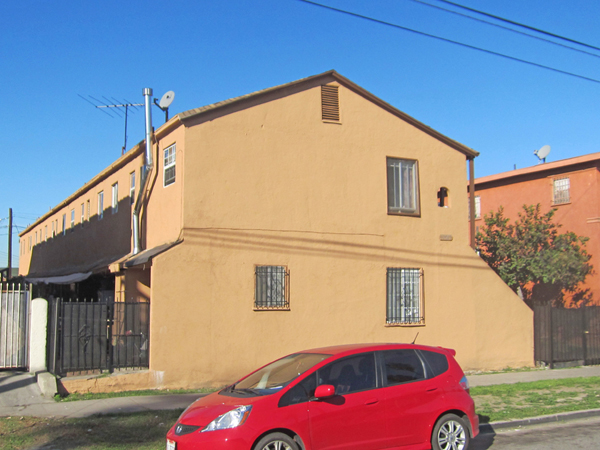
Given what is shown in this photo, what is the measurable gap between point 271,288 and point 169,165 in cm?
390

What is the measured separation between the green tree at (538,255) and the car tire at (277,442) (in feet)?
56.9

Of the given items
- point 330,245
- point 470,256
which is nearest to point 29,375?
point 330,245

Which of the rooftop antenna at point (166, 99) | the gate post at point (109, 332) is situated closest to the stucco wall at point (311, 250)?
the gate post at point (109, 332)

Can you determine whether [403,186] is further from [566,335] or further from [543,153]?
[543,153]

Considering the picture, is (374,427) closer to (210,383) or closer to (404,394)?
(404,394)

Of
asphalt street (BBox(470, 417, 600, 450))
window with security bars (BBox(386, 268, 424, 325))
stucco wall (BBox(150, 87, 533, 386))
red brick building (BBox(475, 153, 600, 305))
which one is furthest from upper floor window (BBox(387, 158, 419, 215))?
red brick building (BBox(475, 153, 600, 305))

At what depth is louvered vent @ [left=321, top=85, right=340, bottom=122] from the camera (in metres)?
14.8

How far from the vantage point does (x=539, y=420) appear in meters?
9.62

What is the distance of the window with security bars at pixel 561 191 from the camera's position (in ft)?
76.2

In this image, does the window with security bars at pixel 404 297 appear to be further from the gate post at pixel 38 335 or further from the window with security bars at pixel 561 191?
the window with security bars at pixel 561 191

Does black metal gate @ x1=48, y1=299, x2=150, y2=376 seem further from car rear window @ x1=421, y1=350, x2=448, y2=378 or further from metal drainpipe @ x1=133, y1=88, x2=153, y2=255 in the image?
car rear window @ x1=421, y1=350, x2=448, y2=378

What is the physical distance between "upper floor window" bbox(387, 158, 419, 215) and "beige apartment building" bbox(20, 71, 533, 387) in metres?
0.04

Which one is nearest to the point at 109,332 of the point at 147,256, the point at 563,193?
the point at 147,256

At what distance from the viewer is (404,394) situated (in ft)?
23.1
